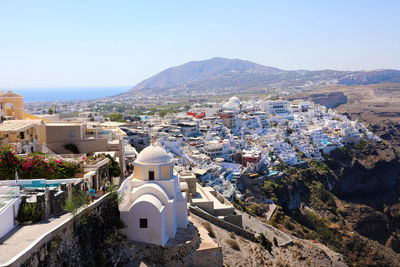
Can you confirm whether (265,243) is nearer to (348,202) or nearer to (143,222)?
(143,222)

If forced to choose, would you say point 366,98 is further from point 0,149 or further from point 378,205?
point 0,149

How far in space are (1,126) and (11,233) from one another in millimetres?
10887

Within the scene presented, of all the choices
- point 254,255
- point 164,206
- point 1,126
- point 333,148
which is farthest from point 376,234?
point 1,126

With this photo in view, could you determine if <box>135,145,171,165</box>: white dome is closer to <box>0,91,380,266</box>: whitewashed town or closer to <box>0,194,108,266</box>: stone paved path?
<box>0,91,380,266</box>: whitewashed town

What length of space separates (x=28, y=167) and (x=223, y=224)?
32.6 feet

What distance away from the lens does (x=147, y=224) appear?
13570mm

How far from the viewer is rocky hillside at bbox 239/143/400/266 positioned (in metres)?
33.9

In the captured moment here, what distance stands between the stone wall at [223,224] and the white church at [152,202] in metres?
3.91

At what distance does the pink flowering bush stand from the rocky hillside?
19795mm

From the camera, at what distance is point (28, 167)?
14.0 m

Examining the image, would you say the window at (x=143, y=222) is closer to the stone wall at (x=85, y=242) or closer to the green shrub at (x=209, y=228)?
the stone wall at (x=85, y=242)

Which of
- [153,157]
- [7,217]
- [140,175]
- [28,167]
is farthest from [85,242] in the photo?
[153,157]

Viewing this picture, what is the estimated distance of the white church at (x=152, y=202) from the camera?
44.5 ft

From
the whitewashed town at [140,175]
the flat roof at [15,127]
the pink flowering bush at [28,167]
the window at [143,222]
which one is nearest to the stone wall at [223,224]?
the whitewashed town at [140,175]
